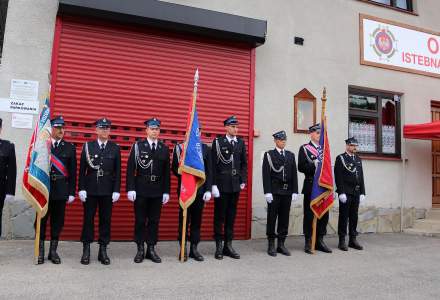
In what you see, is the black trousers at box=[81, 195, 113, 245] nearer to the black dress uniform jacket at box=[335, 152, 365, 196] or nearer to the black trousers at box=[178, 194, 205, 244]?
the black trousers at box=[178, 194, 205, 244]

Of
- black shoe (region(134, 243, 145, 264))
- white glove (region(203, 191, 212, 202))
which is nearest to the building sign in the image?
white glove (region(203, 191, 212, 202))

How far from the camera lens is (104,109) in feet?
23.0

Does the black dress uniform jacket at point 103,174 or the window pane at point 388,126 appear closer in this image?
the black dress uniform jacket at point 103,174

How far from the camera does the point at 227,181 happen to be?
19.8ft

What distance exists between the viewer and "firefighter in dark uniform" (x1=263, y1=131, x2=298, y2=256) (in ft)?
20.6

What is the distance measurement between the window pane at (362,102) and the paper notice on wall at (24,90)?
6486 mm

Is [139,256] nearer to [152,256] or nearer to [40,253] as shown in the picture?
[152,256]

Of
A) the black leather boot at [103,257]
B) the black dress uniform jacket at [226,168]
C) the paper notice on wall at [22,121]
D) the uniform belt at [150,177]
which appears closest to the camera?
the black leather boot at [103,257]

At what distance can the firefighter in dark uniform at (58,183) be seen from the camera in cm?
527

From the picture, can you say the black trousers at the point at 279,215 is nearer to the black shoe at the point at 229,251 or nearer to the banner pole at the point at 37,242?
the black shoe at the point at 229,251

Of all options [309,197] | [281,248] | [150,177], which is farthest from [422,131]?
[150,177]

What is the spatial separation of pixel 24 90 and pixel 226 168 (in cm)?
355

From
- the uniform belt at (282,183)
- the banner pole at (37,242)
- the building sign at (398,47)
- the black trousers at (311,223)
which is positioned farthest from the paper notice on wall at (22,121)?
the building sign at (398,47)

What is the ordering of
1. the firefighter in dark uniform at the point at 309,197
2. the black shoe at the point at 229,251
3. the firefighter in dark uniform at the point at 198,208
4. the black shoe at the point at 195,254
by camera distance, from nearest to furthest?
the black shoe at the point at 195,254 < the firefighter in dark uniform at the point at 198,208 < the black shoe at the point at 229,251 < the firefighter in dark uniform at the point at 309,197
